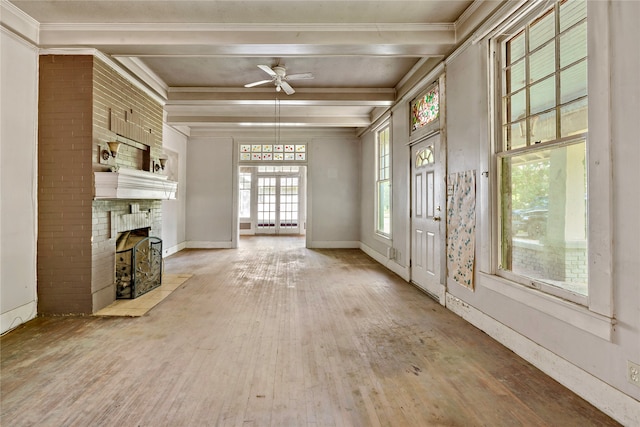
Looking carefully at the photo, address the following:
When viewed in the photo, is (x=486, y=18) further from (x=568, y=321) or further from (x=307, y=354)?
(x=307, y=354)

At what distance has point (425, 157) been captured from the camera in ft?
14.8

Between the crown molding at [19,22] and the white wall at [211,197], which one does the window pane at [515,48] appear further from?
the white wall at [211,197]

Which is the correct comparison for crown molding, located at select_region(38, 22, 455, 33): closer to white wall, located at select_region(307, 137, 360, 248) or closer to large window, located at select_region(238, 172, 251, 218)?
white wall, located at select_region(307, 137, 360, 248)

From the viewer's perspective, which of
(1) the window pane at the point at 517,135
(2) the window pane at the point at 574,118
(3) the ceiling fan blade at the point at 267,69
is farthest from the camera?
(3) the ceiling fan blade at the point at 267,69

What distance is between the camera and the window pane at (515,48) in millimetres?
2716

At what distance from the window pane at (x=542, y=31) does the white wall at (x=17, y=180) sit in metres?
4.81

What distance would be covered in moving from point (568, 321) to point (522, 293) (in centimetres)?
43

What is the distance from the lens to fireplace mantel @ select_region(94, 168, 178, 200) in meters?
3.44

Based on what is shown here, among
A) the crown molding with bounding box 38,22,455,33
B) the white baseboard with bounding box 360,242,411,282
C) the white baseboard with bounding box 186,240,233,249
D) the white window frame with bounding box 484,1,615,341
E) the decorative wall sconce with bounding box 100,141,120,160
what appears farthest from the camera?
the white baseboard with bounding box 186,240,233,249

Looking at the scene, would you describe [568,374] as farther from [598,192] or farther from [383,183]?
[383,183]

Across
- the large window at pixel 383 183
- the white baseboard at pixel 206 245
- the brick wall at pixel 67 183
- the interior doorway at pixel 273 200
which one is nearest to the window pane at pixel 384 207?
the large window at pixel 383 183

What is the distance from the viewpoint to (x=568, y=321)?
2102 mm

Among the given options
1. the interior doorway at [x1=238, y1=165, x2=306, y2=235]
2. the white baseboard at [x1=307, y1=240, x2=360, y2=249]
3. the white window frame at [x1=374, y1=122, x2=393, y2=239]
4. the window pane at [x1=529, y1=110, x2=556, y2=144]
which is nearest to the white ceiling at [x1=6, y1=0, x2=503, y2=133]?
the window pane at [x1=529, y1=110, x2=556, y2=144]

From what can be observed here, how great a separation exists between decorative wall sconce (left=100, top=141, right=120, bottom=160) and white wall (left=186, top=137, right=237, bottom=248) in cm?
454
